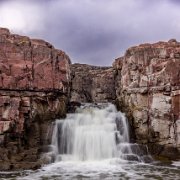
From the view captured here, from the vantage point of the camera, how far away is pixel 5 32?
105 ft

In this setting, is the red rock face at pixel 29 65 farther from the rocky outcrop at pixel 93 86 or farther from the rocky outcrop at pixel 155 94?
the rocky outcrop at pixel 93 86

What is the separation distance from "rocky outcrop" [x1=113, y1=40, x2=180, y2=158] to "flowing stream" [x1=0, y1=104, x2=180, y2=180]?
136 cm

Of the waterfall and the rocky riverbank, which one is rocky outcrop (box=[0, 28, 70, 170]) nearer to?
the rocky riverbank

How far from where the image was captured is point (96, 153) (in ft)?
90.8

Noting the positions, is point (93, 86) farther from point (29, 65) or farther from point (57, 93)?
point (29, 65)

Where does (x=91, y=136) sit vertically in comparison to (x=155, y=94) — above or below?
below

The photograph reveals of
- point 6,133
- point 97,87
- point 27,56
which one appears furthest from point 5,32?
point 97,87

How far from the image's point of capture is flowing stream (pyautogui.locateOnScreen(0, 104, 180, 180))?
2288cm

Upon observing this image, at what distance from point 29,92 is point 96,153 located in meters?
7.53

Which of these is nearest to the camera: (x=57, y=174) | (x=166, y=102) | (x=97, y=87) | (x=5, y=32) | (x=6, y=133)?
(x=57, y=174)

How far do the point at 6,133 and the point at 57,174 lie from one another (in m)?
6.55

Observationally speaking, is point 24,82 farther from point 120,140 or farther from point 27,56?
point 120,140

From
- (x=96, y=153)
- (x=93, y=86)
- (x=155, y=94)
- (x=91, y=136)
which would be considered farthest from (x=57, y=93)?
(x=93, y=86)

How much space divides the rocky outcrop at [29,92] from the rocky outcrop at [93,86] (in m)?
13.4
